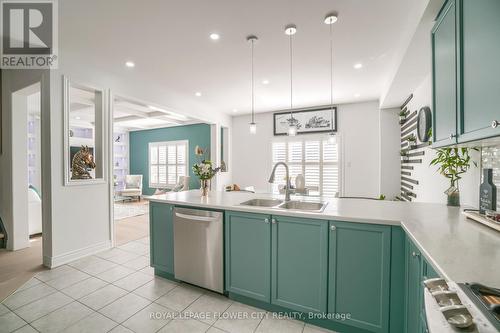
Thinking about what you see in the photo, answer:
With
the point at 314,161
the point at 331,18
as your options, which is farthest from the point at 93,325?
the point at 314,161

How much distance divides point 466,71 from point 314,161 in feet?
14.8

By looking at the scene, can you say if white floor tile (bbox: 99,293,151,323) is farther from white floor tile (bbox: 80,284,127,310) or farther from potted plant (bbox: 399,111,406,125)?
potted plant (bbox: 399,111,406,125)

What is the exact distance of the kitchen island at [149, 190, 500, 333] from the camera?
1.36 metres

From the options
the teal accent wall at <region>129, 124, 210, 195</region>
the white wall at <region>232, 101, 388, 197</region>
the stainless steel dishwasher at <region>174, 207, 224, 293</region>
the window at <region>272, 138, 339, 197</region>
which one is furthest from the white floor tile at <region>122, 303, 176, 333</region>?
the teal accent wall at <region>129, 124, 210, 195</region>

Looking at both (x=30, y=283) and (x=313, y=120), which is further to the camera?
(x=313, y=120)

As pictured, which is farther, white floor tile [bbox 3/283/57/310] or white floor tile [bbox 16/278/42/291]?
white floor tile [bbox 16/278/42/291]

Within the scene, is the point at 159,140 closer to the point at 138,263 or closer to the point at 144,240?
the point at 144,240

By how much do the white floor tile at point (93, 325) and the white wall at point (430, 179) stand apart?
3.23 metres

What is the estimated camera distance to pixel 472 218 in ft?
5.13

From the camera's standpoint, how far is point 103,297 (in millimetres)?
2234

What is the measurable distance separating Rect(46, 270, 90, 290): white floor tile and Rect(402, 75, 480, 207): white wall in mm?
4028

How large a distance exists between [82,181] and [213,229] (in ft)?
7.22

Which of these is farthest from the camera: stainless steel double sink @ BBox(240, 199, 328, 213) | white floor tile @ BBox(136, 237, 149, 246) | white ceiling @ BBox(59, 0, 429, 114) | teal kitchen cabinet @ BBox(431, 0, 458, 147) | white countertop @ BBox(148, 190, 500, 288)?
white floor tile @ BBox(136, 237, 149, 246)

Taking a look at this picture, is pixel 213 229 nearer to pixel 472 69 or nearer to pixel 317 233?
pixel 317 233
